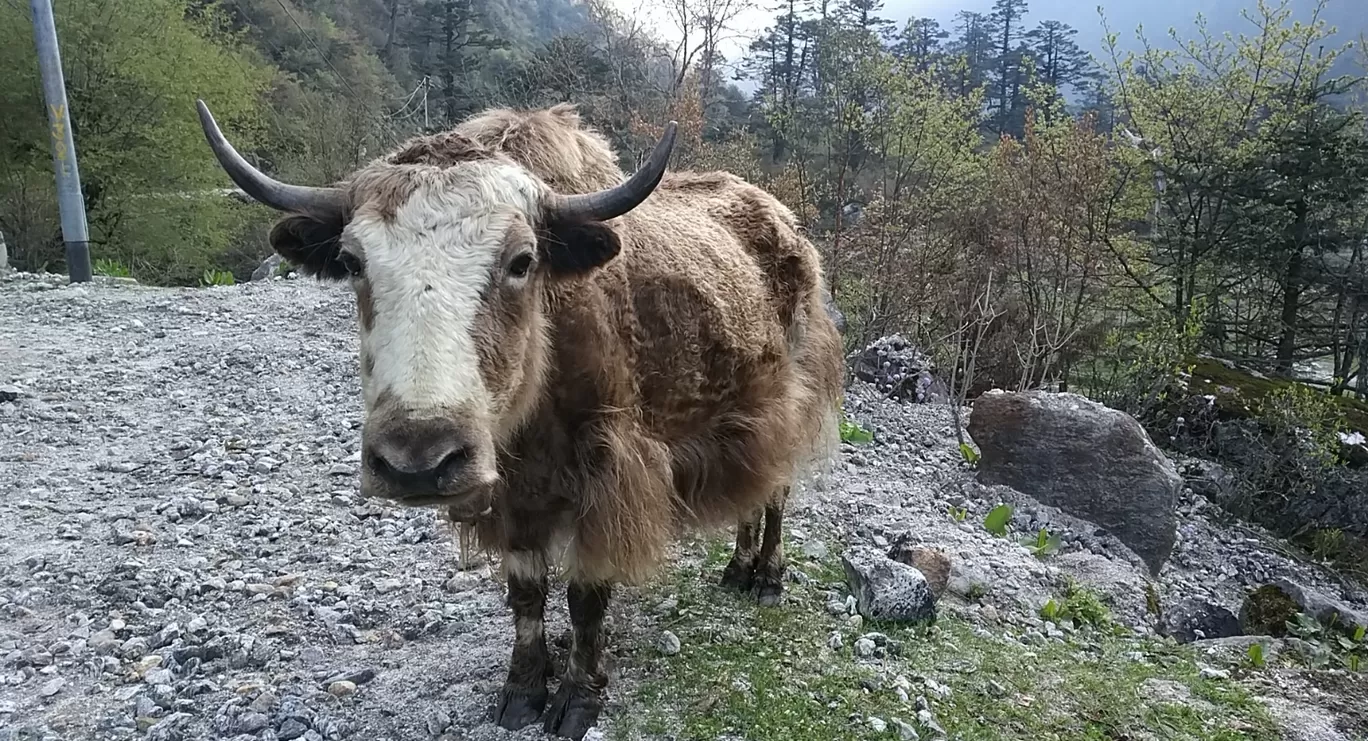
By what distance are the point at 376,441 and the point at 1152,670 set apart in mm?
4399

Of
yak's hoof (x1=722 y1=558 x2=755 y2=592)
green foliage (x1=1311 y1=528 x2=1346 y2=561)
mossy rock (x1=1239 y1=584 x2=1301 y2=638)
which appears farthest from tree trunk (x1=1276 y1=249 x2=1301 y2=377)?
yak's hoof (x1=722 y1=558 x2=755 y2=592)

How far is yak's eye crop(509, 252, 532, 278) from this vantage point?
2.82 metres

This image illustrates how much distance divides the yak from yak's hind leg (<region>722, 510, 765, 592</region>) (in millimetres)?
98

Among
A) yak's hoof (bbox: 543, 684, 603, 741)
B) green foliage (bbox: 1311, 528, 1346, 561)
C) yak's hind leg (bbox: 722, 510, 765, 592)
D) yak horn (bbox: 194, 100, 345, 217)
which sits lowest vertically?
green foliage (bbox: 1311, 528, 1346, 561)

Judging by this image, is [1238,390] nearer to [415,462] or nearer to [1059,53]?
[415,462]

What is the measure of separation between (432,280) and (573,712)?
2054 millimetres

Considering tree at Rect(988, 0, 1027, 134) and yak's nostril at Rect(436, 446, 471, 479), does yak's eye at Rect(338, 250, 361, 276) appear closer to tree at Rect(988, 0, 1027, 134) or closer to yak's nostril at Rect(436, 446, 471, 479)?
yak's nostril at Rect(436, 446, 471, 479)

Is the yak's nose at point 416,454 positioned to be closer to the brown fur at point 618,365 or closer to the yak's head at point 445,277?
the yak's head at point 445,277

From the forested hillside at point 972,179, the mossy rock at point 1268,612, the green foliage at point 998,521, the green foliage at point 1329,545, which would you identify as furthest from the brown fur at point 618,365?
the green foliage at point 1329,545

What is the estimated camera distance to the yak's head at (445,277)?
96.7 inches

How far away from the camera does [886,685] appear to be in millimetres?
4078

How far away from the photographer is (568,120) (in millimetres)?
3881

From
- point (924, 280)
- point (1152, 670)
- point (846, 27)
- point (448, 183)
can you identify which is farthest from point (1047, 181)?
point (448, 183)

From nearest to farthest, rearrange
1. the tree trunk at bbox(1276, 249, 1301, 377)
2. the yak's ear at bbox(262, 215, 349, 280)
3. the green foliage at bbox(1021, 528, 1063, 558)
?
the yak's ear at bbox(262, 215, 349, 280)
the green foliage at bbox(1021, 528, 1063, 558)
the tree trunk at bbox(1276, 249, 1301, 377)
